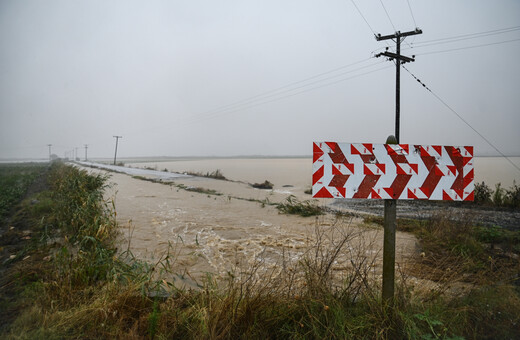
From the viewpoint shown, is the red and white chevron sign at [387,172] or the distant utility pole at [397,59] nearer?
the red and white chevron sign at [387,172]

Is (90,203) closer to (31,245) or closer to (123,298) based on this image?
(31,245)

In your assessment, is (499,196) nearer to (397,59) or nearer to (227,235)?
(397,59)

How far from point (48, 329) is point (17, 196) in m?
11.3

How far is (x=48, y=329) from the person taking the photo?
236 cm

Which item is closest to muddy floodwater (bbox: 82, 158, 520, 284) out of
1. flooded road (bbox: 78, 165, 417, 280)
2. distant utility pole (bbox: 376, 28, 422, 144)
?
flooded road (bbox: 78, 165, 417, 280)

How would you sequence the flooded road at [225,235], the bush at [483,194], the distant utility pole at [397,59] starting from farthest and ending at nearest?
1. the bush at [483,194]
2. the distant utility pole at [397,59]
3. the flooded road at [225,235]

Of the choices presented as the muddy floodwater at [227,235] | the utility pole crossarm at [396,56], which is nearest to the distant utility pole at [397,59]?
the utility pole crossarm at [396,56]

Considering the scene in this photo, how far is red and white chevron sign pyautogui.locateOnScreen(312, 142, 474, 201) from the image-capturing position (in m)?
2.43

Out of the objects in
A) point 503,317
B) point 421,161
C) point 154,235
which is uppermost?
point 421,161

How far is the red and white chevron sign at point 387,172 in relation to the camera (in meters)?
2.43

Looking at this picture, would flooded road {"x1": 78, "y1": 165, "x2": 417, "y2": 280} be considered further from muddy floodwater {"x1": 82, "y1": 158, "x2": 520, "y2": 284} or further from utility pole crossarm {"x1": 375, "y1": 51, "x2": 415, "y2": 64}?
utility pole crossarm {"x1": 375, "y1": 51, "x2": 415, "y2": 64}

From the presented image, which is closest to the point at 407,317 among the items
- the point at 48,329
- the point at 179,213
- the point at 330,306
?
the point at 330,306

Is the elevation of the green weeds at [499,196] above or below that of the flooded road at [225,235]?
above

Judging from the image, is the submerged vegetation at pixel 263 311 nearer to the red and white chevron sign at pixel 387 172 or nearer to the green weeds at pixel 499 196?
the red and white chevron sign at pixel 387 172
